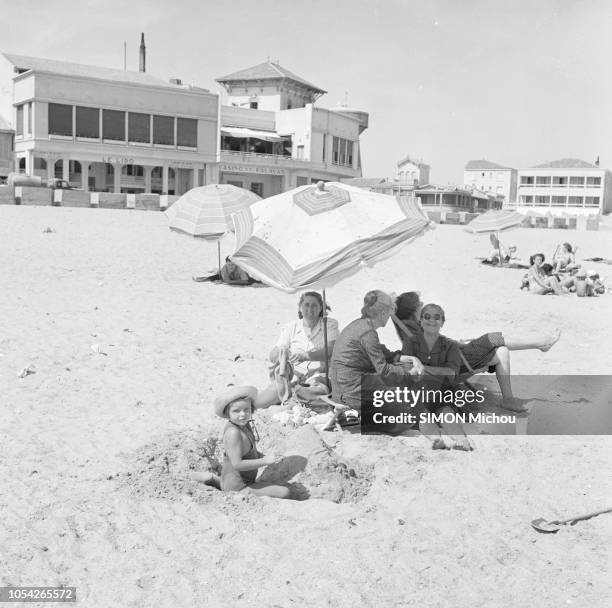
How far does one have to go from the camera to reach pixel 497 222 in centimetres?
1925

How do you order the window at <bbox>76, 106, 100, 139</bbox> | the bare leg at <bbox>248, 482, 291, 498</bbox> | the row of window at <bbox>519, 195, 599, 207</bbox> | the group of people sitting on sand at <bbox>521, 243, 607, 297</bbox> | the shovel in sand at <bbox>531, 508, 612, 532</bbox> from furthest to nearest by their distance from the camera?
the row of window at <bbox>519, 195, 599, 207</bbox> < the window at <bbox>76, 106, 100, 139</bbox> < the group of people sitting on sand at <bbox>521, 243, 607, 297</bbox> < the bare leg at <bbox>248, 482, 291, 498</bbox> < the shovel in sand at <bbox>531, 508, 612, 532</bbox>

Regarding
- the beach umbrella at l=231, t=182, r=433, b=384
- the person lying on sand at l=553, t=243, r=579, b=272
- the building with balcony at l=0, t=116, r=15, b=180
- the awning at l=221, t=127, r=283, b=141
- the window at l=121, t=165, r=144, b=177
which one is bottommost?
the person lying on sand at l=553, t=243, r=579, b=272

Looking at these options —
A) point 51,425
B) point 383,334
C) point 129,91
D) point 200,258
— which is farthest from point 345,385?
point 129,91

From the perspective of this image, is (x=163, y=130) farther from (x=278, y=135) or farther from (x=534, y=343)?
(x=534, y=343)

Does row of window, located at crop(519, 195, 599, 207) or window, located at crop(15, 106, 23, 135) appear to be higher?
window, located at crop(15, 106, 23, 135)

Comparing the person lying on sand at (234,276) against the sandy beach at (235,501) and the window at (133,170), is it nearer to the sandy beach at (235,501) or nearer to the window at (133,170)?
the sandy beach at (235,501)

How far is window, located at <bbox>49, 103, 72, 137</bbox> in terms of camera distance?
37.8 m

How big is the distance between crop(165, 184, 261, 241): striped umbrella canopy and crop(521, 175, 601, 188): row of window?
70672 millimetres

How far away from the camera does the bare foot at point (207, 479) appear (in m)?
4.59

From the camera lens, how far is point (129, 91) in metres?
39.4

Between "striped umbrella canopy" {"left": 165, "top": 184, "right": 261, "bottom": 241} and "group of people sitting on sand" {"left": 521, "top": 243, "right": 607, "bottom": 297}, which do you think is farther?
"group of people sitting on sand" {"left": 521, "top": 243, "right": 607, "bottom": 297}

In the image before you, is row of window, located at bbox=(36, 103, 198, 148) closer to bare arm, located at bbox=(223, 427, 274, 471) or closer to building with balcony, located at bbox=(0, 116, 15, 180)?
building with balcony, located at bbox=(0, 116, 15, 180)

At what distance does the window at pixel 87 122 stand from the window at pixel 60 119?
44 centimetres

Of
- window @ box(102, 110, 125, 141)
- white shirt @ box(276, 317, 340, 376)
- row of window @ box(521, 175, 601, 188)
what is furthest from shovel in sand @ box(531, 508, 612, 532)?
row of window @ box(521, 175, 601, 188)
